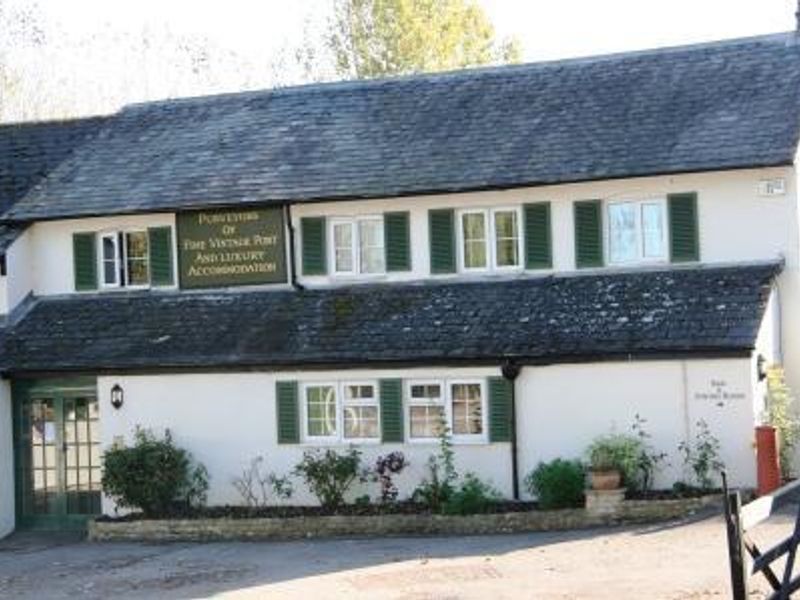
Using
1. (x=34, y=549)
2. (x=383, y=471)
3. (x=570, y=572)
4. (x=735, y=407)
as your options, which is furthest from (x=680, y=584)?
(x=34, y=549)

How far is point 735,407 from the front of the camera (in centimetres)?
2211

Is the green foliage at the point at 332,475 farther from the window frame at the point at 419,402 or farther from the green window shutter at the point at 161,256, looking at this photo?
the green window shutter at the point at 161,256

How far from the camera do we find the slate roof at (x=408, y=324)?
2275 centimetres

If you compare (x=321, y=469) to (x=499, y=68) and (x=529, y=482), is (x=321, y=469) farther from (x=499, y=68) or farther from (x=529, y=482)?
(x=499, y=68)

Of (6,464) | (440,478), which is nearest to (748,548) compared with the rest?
(440,478)

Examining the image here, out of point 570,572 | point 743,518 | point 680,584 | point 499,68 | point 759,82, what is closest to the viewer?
point 743,518

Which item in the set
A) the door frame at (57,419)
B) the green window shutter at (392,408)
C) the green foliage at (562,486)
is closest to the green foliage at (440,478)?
the green window shutter at (392,408)

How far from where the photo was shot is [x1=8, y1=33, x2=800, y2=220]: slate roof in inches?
979

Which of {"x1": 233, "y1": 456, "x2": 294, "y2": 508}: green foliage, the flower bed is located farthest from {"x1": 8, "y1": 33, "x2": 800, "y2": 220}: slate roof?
the flower bed

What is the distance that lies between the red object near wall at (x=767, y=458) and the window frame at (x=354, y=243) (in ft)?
24.7

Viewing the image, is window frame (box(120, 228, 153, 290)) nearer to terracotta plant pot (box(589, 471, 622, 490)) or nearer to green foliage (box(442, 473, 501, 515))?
green foliage (box(442, 473, 501, 515))

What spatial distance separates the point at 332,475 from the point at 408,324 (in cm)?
271

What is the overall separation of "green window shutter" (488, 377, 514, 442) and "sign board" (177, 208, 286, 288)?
500 cm

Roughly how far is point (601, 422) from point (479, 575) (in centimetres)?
564
